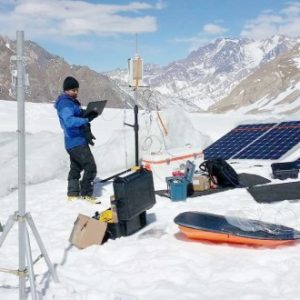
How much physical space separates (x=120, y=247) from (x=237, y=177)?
3.84 metres

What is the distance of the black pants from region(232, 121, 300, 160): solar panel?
4.97m

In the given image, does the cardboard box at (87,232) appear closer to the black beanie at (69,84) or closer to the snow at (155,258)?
the snow at (155,258)

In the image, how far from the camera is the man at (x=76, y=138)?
25.3 feet

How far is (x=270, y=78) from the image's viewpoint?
→ 156m

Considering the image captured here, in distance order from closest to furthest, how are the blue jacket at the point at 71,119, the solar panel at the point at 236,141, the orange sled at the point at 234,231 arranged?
the orange sled at the point at 234,231 → the blue jacket at the point at 71,119 → the solar panel at the point at 236,141

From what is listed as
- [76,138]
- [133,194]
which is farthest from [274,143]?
[133,194]

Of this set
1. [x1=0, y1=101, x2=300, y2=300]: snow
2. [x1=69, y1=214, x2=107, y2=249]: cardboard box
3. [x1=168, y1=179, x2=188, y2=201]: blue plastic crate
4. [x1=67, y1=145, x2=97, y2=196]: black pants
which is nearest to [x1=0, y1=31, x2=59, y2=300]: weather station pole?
[x1=0, y1=101, x2=300, y2=300]: snow

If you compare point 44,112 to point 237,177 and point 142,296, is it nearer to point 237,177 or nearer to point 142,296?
point 237,177

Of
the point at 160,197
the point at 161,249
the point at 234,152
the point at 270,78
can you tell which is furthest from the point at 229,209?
the point at 270,78

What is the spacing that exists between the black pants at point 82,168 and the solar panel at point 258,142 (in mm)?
4651

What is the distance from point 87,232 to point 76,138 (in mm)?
2360

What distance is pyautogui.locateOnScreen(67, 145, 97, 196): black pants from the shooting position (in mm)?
8023

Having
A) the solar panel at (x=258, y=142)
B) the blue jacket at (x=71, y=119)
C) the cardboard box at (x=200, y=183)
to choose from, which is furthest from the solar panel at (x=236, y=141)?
the blue jacket at (x=71, y=119)

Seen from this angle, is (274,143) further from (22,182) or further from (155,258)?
(22,182)
